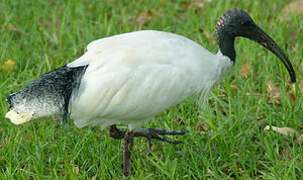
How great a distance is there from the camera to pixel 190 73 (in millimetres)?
3965

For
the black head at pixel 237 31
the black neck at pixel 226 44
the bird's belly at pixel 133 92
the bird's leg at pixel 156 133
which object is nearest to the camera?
the bird's belly at pixel 133 92

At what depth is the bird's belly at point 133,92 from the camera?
12.7 ft

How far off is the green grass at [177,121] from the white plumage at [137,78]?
42 centimetres

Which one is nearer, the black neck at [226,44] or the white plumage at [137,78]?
the white plumage at [137,78]

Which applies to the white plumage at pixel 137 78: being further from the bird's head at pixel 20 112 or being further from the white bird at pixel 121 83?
the bird's head at pixel 20 112

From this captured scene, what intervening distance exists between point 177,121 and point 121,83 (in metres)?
1.24

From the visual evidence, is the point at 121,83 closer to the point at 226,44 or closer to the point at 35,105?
the point at 35,105

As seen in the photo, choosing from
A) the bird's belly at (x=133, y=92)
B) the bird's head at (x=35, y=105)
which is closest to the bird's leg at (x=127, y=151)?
the bird's belly at (x=133, y=92)

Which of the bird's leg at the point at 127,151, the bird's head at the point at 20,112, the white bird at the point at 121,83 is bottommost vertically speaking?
the bird's leg at the point at 127,151

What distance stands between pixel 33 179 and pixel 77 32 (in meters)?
2.58

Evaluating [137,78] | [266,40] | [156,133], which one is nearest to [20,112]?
[137,78]

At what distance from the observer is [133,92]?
3916 millimetres

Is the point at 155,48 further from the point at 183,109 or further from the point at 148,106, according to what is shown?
the point at 183,109

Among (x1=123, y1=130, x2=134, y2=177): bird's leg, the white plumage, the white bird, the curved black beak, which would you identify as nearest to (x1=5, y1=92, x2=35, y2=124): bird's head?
the white bird
